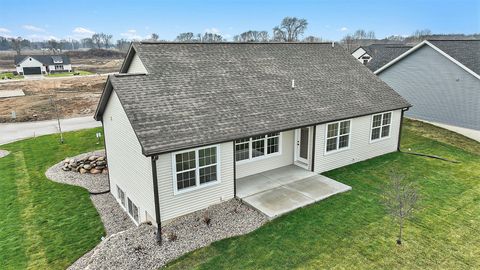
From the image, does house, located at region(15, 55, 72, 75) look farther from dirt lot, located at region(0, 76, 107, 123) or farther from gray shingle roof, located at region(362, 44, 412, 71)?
gray shingle roof, located at region(362, 44, 412, 71)

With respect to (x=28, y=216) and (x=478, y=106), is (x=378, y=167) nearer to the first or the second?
(x=478, y=106)

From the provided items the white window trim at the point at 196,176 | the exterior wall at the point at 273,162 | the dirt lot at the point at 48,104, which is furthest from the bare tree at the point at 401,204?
the dirt lot at the point at 48,104

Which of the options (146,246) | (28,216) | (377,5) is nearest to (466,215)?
(146,246)

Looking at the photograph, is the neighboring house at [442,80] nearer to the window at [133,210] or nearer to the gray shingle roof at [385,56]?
the gray shingle roof at [385,56]

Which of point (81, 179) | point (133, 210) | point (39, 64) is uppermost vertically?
point (39, 64)

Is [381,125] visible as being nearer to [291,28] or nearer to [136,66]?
[136,66]

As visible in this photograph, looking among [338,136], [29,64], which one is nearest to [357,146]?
[338,136]
